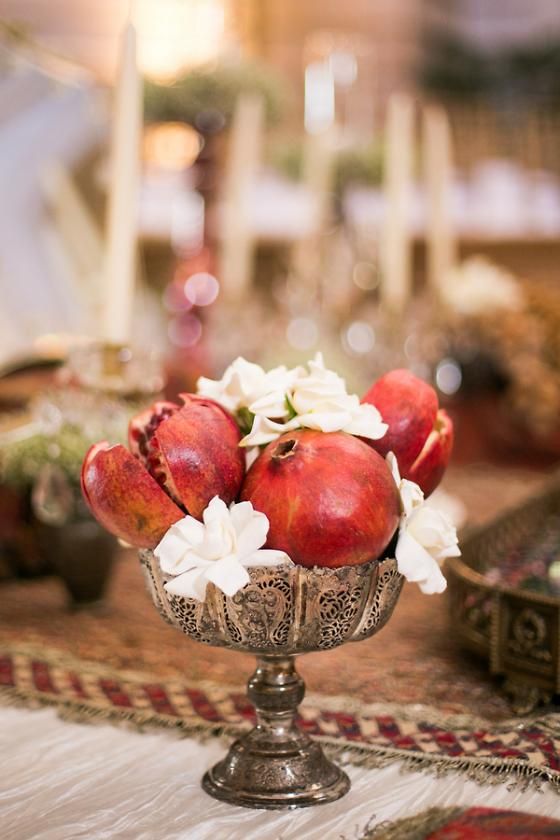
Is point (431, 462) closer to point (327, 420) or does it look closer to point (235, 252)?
point (327, 420)

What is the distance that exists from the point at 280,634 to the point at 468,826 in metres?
0.13

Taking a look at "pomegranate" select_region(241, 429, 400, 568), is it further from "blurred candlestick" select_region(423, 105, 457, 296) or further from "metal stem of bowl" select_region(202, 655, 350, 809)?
"blurred candlestick" select_region(423, 105, 457, 296)

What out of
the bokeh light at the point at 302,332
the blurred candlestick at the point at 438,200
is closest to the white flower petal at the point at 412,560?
the bokeh light at the point at 302,332

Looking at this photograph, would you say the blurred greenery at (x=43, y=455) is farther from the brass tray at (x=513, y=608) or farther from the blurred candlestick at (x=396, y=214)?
the blurred candlestick at (x=396, y=214)

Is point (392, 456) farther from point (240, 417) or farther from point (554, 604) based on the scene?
point (554, 604)

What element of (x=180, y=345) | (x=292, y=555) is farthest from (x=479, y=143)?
(x=292, y=555)

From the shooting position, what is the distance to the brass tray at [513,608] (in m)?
0.67

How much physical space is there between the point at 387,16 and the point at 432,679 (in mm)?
2986

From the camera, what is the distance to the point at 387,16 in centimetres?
339

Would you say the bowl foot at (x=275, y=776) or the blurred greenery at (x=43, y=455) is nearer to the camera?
the bowl foot at (x=275, y=776)

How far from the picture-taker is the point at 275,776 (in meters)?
0.57

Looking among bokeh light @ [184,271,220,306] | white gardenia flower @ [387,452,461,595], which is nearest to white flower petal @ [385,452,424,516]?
white gardenia flower @ [387,452,461,595]

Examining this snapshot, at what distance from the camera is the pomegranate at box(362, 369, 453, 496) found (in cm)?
56

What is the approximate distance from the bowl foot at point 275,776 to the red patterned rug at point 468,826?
4 centimetres
